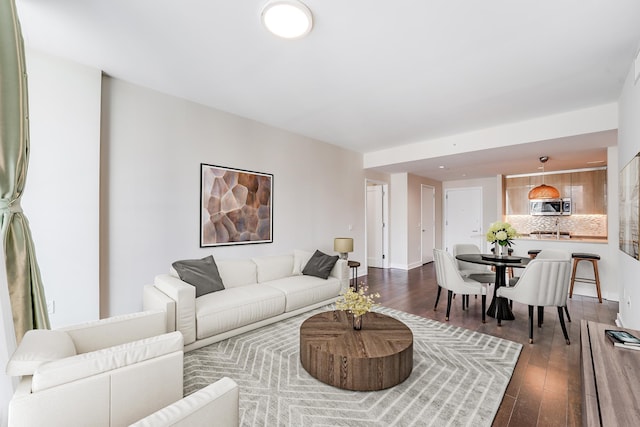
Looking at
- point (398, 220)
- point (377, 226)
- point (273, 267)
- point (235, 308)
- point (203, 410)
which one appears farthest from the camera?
point (377, 226)

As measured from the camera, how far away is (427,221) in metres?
7.70

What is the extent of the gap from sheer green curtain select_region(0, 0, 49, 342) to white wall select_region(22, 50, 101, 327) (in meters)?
0.84

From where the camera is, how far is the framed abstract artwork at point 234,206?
364cm

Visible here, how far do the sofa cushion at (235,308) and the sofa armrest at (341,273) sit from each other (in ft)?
3.54

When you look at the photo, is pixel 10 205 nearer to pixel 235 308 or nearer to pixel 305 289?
pixel 235 308

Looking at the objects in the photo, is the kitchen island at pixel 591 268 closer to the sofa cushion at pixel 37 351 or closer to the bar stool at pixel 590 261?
the bar stool at pixel 590 261

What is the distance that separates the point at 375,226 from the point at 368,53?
17.4 feet

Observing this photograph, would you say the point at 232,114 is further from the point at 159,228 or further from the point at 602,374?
the point at 602,374

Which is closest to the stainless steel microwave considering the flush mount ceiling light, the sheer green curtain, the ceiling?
the ceiling

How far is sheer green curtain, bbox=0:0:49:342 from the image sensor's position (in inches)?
61.4

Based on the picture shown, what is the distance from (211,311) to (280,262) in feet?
4.85

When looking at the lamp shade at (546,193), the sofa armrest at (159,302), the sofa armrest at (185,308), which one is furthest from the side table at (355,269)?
the lamp shade at (546,193)

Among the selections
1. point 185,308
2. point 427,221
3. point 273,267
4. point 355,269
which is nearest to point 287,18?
point 185,308

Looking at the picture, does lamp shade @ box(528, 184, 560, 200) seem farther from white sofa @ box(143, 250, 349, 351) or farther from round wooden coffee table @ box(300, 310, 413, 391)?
round wooden coffee table @ box(300, 310, 413, 391)
